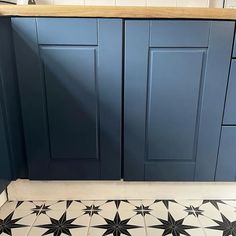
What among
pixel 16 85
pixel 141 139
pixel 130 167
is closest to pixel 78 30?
pixel 16 85

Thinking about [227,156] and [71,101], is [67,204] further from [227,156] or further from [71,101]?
[227,156]

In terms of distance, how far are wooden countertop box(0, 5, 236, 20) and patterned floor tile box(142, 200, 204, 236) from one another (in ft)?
2.71

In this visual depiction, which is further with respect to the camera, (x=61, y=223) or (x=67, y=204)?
(x=67, y=204)

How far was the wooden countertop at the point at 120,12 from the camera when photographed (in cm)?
87

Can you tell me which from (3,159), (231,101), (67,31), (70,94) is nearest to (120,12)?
(67,31)

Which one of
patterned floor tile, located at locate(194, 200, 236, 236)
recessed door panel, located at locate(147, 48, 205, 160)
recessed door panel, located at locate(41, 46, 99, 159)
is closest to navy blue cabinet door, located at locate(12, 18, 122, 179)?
recessed door panel, located at locate(41, 46, 99, 159)

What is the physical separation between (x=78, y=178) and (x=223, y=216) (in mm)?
669

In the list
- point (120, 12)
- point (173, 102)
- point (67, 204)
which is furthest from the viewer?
point (67, 204)

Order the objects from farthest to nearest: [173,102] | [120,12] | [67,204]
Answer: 1. [67,204]
2. [173,102]
3. [120,12]

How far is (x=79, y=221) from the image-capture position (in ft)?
3.32

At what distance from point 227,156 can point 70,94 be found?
2.42ft

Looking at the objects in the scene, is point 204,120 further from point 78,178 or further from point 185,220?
point 78,178

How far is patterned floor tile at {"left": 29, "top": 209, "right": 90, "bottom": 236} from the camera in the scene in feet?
3.12

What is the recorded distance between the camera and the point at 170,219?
1.03 meters
